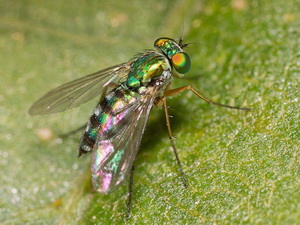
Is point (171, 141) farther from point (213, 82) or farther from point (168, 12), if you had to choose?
point (168, 12)

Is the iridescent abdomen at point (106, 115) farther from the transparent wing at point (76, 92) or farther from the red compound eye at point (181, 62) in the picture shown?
the red compound eye at point (181, 62)

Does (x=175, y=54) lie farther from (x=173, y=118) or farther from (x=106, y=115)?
(x=106, y=115)

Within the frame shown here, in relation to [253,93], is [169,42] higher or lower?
higher

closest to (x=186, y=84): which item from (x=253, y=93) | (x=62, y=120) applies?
(x=253, y=93)

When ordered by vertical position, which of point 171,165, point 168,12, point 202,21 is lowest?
point 171,165

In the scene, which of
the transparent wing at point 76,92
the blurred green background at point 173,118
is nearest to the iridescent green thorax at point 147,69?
the transparent wing at point 76,92

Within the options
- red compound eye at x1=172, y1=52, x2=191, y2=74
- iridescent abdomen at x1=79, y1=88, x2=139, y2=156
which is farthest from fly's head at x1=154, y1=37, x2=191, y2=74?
iridescent abdomen at x1=79, y1=88, x2=139, y2=156

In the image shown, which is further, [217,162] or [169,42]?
[169,42]
